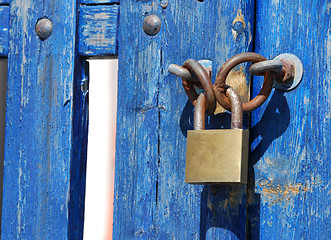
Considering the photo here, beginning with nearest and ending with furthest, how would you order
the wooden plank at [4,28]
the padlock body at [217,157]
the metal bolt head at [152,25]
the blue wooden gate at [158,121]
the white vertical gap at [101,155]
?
the padlock body at [217,157] < the blue wooden gate at [158,121] < the metal bolt head at [152,25] < the wooden plank at [4,28] < the white vertical gap at [101,155]

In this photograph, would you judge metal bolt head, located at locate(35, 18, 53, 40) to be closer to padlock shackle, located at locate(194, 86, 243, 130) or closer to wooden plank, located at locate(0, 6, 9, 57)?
wooden plank, located at locate(0, 6, 9, 57)

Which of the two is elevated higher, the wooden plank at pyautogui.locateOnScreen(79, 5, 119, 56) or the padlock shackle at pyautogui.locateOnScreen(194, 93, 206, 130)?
the wooden plank at pyautogui.locateOnScreen(79, 5, 119, 56)

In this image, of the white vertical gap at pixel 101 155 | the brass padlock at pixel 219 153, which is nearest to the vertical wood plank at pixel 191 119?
the brass padlock at pixel 219 153

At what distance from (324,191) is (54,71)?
66 centimetres

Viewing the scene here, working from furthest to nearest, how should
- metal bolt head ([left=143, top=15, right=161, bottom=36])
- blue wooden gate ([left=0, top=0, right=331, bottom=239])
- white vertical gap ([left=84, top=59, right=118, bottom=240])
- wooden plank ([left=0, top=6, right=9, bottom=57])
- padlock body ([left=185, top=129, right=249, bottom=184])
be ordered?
white vertical gap ([left=84, top=59, right=118, bottom=240]) < wooden plank ([left=0, top=6, right=9, bottom=57]) < metal bolt head ([left=143, top=15, right=161, bottom=36]) < blue wooden gate ([left=0, top=0, right=331, bottom=239]) < padlock body ([left=185, top=129, right=249, bottom=184])

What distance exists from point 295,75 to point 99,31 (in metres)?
0.46

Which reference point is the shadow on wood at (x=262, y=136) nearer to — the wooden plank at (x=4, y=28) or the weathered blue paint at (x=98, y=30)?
the weathered blue paint at (x=98, y=30)

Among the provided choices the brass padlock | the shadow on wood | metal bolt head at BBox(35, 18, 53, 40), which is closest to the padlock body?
the brass padlock

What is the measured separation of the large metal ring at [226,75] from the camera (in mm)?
1201

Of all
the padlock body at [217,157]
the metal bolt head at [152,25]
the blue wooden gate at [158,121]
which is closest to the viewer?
the padlock body at [217,157]

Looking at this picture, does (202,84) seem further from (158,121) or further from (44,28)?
(44,28)

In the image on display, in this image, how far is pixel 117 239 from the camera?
1350mm

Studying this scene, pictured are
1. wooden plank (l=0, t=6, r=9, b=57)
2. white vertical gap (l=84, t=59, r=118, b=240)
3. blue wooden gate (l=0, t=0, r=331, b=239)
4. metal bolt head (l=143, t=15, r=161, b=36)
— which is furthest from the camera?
white vertical gap (l=84, t=59, r=118, b=240)

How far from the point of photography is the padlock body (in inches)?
44.7
